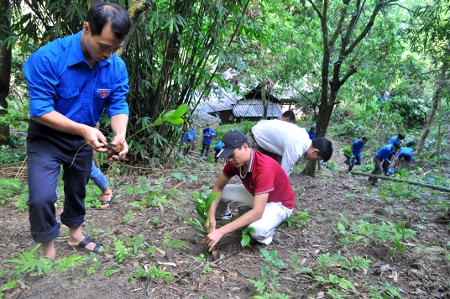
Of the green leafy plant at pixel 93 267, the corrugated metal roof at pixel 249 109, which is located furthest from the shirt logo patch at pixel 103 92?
the corrugated metal roof at pixel 249 109

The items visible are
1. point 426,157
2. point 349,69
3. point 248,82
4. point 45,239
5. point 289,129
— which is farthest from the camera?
point 426,157

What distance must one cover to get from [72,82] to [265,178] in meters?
1.62

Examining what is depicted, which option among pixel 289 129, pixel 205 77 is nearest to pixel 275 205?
pixel 289 129

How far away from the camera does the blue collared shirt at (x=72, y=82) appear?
1.72 metres

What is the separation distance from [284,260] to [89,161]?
1.75 m

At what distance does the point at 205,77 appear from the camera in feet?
15.8

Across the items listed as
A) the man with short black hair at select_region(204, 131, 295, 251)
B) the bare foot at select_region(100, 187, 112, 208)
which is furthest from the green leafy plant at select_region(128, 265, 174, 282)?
the bare foot at select_region(100, 187, 112, 208)

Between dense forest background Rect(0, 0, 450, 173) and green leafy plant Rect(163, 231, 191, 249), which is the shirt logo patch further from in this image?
dense forest background Rect(0, 0, 450, 173)

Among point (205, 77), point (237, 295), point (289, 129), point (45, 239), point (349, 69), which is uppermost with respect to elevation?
point (349, 69)

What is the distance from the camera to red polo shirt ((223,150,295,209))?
271 centimetres

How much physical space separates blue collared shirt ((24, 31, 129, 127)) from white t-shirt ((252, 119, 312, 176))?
1897 millimetres

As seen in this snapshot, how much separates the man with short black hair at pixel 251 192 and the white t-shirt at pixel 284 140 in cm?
43

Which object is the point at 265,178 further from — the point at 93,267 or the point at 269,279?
the point at 93,267

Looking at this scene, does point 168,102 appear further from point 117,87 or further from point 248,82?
point 248,82
